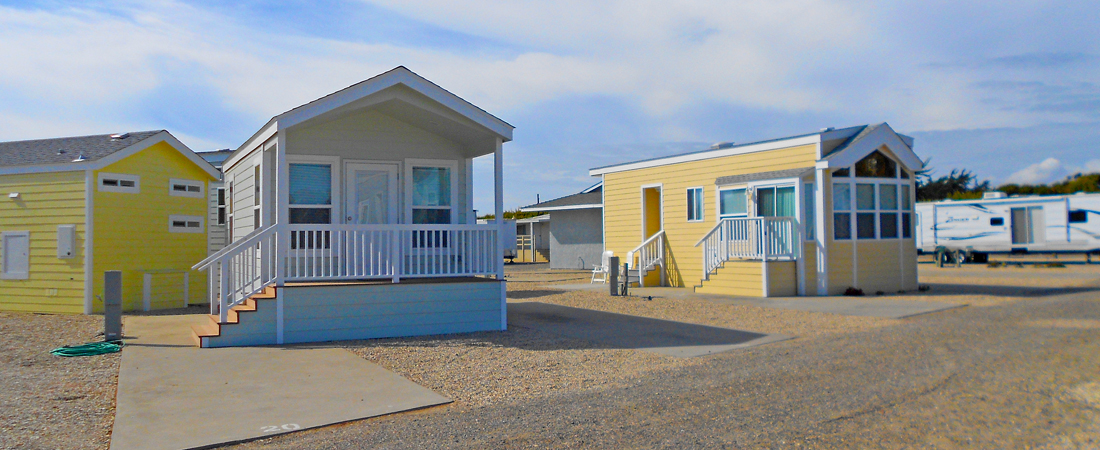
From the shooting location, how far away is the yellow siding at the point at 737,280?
586 inches

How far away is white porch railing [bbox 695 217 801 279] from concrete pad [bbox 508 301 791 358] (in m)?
4.74

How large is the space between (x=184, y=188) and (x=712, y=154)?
12.0 m

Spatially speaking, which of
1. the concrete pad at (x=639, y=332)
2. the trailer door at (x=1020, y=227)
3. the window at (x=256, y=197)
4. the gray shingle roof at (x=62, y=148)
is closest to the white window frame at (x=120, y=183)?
the gray shingle roof at (x=62, y=148)

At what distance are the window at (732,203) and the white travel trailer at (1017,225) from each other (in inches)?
674

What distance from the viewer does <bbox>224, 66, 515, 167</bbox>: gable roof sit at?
353 inches

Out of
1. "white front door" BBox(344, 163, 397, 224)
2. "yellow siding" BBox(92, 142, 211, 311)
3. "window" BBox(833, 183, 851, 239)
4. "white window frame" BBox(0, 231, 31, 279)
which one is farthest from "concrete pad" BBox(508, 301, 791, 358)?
"white window frame" BBox(0, 231, 31, 279)

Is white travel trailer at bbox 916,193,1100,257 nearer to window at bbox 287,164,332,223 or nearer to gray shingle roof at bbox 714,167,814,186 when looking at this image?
gray shingle roof at bbox 714,167,814,186

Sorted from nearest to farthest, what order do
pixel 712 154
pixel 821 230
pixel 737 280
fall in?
pixel 821 230
pixel 737 280
pixel 712 154

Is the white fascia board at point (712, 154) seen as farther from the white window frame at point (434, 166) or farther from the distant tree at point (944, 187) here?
the distant tree at point (944, 187)

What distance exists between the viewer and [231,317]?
8.74 metres

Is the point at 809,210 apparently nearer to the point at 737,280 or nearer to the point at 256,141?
the point at 737,280

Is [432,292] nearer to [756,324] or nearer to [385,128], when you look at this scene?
[385,128]

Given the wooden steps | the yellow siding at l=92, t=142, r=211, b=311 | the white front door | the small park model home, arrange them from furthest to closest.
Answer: the yellow siding at l=92, t=142, r=211, b=311 → the white front door → the small park model home → the wooden steps

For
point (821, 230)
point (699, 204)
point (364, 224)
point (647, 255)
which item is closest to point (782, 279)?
point (821, 230)
